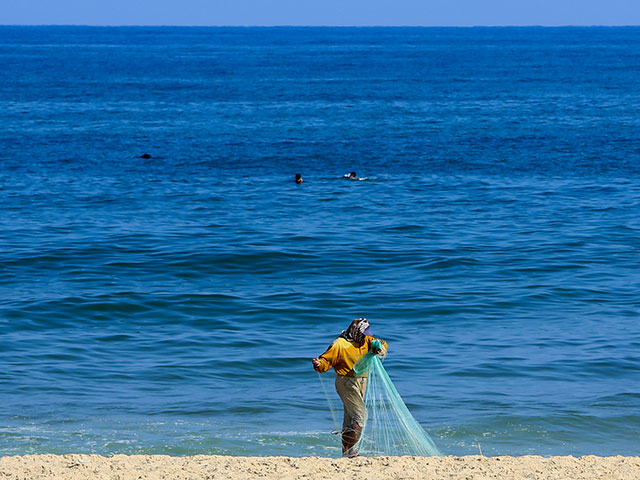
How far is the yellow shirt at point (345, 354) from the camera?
32.8 ft

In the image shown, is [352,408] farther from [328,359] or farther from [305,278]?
[305,278]

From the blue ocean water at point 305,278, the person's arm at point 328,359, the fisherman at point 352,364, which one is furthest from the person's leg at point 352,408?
the blue ocean water at point 305,278

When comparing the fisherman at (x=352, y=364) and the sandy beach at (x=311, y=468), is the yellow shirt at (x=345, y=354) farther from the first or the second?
the sandy beach at (x=311, y=468)

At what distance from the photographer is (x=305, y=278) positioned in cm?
2158

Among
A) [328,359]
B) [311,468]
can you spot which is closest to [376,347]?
[328,359]

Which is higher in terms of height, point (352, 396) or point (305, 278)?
point (352, 396)

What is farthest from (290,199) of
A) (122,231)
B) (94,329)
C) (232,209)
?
(94,329)

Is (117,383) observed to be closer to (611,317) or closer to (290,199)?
(611,317)

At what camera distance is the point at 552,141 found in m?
42.8

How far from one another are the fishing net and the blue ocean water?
0.63 m

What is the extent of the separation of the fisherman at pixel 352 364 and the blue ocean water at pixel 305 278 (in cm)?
125

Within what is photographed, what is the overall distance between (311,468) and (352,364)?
123 cm

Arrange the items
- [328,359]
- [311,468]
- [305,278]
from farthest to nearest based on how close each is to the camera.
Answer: [305,278] → [328,359] → [311,468]

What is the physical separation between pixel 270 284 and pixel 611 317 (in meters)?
7.36
